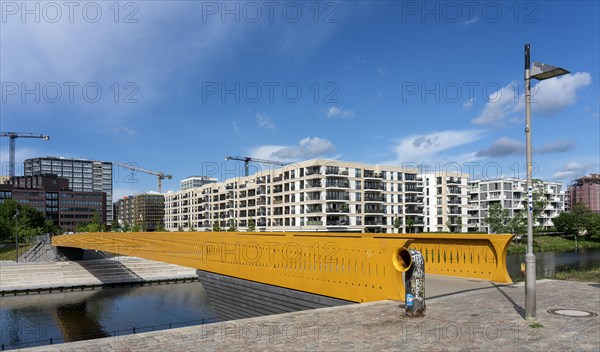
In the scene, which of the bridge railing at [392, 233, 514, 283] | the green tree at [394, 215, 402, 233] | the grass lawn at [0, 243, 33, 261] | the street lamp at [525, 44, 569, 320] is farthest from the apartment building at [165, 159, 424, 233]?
the street lamp at [525, 44, 569, 320]

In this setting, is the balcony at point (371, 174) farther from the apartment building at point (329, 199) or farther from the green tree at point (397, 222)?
the green tree at point (397, 222)

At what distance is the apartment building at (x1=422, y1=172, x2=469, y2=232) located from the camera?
10138cm

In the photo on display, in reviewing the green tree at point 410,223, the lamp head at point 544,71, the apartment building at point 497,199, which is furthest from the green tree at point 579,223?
the lamp head at point 544,71

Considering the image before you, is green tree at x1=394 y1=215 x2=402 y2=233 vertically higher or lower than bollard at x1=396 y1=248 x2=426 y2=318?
lower

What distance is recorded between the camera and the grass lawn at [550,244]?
74.9m

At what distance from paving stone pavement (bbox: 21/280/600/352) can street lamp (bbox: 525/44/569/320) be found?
1.62ft

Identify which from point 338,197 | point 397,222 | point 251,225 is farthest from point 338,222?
point 251,225

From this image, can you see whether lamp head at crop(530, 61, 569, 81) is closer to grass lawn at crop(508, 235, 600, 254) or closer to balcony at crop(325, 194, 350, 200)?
grass lawn at crop(508, 235, 600, 254)

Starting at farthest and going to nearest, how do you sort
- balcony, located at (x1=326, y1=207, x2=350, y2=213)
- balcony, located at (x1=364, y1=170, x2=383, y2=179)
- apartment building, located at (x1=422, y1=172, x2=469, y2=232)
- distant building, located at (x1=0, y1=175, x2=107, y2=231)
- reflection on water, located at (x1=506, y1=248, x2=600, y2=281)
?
1. distant building, located at (x1=0, y1=175, x2=107, y2=231)
2. apartment building, located at (x1=422, y1=172, x2=469, y2=232)
3. balcony, located at (x1=364, y1=170, x2=383, y2=179)
4. balcony, located at (x1=326, y1=207, x2=350, y2=213)
5. reflection on water, located at (x1=506, y1=248, x2=600, y2=281)

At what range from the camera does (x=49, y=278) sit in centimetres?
5038

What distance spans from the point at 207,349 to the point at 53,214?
558 ft

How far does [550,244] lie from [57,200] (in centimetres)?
15528

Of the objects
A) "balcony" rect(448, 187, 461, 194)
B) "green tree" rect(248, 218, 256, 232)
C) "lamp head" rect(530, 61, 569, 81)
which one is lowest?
"green tree" rect(248, 218, 256, 232)

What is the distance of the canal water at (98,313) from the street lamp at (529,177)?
69.9ft
